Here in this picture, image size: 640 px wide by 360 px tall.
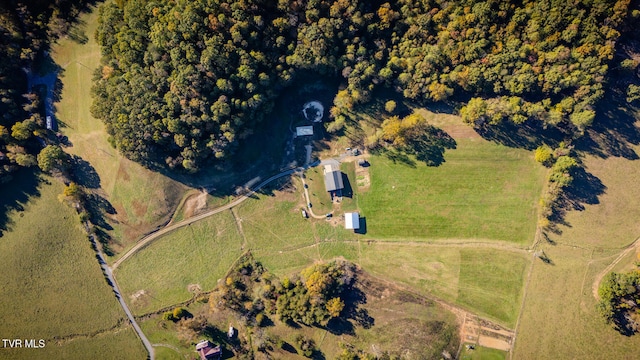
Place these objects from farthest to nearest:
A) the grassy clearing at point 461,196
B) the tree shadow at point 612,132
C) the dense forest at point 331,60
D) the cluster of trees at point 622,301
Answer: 1. the grassy clearing at point 461,196
2. the tree shadow at point 612,132
3. the dense forest at point 331,60
4. the cluster of trees at point 622,301

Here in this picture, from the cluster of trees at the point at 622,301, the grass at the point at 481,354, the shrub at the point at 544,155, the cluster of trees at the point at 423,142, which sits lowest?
the grass at the point at 481,354

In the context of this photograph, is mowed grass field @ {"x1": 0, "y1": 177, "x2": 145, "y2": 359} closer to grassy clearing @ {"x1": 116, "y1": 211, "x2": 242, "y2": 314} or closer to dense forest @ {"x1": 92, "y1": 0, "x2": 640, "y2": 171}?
grassy clearing @ {"x1": 116, "y1": 211, "x2": 242, "y2": 314}

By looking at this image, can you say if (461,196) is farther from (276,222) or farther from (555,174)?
(276,222)

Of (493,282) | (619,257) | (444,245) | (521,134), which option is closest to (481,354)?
(493,282)

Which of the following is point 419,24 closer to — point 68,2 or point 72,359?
point 68,2

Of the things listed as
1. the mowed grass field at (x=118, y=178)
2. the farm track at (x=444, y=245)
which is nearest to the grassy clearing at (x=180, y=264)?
the farm track at (x=444, y=245)

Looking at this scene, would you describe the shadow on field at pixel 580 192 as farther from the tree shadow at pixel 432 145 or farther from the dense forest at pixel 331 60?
the tree shadow at pixel 432 145
